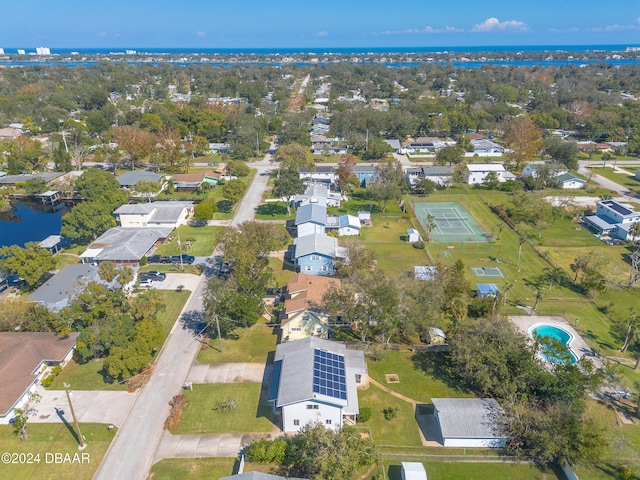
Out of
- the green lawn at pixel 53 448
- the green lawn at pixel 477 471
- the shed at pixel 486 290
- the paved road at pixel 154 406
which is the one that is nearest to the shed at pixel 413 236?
the shed at pixel 486 290

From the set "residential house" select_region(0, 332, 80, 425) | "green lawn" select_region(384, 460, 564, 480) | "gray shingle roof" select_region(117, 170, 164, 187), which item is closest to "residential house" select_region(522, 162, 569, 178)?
"green lawn" select_region(384, 460, 564, 480)

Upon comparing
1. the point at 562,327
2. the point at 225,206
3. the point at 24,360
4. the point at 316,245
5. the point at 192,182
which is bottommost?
the point at 225,206

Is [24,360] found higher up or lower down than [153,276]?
higher up

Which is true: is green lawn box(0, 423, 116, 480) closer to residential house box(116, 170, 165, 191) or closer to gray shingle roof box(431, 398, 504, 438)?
gray shingle roof box(431, 398, 504, 438)

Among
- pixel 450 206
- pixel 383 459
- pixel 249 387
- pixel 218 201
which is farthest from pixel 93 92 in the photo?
pixel 383 459

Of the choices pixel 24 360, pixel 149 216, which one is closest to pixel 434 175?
pixel 149 216

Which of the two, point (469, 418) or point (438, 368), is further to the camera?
point (438, 368)

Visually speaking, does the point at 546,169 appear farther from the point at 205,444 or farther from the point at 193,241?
the point at 205,444

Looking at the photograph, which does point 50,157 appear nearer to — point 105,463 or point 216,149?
point 216,149
